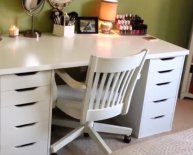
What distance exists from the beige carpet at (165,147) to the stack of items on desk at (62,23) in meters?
1.35

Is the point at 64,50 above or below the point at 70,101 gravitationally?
above

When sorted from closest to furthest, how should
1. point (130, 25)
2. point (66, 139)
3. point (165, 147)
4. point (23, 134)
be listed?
point (165, 147) → point (23, 134) → point (66, 139) → point (130, 25)

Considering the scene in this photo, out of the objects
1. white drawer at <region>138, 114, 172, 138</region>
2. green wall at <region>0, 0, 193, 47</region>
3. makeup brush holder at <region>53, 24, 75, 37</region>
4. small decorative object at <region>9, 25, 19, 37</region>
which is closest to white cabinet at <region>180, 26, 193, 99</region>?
green wall at <region>0, 0, 193, 47</region>

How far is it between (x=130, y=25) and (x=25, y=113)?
4.05 ft

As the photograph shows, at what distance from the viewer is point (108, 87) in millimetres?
2016

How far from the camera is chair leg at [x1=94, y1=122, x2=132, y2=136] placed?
100 inches

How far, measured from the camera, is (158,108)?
104 inches

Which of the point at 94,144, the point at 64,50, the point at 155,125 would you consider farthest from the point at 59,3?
the point at 155,125

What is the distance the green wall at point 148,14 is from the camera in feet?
8.11

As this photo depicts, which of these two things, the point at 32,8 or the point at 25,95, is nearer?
the point at 25,95

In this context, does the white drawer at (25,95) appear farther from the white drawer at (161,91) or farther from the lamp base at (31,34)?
the white drawer at (161,91)

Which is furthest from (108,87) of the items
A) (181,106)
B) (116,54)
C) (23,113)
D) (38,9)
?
(181,106)

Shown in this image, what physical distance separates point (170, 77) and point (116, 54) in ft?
1.76

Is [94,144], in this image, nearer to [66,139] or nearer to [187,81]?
[66,139]
